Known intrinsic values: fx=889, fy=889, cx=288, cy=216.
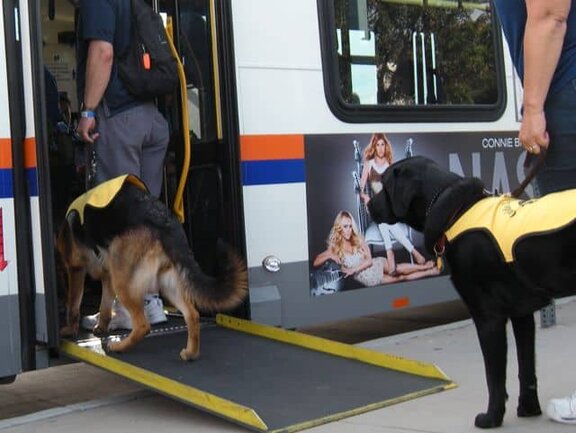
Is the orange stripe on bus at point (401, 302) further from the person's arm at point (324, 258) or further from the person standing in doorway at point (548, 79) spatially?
the person standing in doorway at point (548, 79)

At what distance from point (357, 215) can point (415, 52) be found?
1316 millimetres

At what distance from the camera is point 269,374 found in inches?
185

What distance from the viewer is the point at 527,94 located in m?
3.56

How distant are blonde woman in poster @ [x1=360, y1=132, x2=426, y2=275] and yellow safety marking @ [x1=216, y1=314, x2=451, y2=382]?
0.99 metres

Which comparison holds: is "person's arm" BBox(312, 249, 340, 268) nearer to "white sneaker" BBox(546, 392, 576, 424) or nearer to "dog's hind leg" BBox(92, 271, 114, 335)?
"dog's hind leg" BBox(92, 271, 114, 335)

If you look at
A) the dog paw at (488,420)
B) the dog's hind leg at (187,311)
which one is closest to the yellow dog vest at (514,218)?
the dog paw at (488,420)

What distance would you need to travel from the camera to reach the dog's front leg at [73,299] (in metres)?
5.13

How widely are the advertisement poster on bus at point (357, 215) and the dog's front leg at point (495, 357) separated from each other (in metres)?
1.99

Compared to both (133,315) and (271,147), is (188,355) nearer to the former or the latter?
(133,315)

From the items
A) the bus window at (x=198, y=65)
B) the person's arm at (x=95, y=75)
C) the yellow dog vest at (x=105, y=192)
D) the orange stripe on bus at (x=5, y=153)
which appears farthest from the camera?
the bus window at (x=198, y=65)

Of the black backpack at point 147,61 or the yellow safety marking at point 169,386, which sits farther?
the black backpack at point 147,61

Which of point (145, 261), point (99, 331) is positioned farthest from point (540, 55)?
point (99, 331)

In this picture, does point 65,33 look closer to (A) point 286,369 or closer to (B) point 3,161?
(B) point 3,161

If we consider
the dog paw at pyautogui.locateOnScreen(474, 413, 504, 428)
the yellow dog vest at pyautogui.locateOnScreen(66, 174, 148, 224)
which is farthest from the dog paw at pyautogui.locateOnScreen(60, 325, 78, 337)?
the dog paw at pyautogui.locateOnScreen(474, 413, 504, 428)
